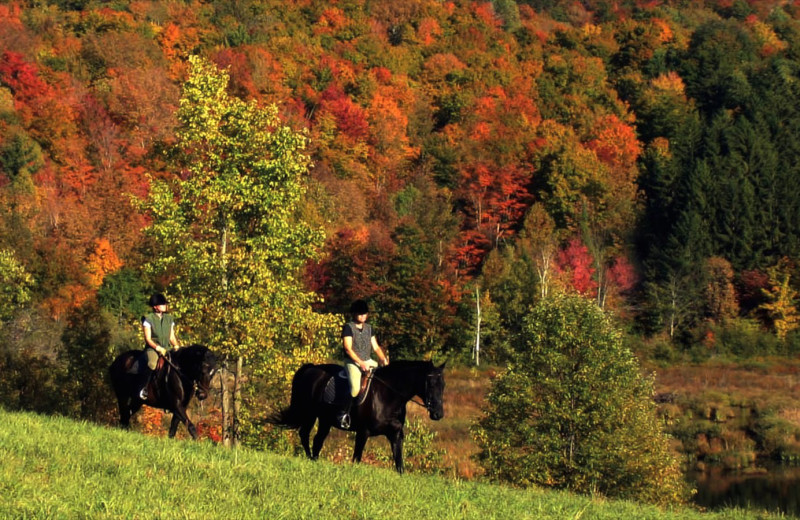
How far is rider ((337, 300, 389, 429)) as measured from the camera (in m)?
18.8

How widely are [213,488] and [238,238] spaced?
20.9 m

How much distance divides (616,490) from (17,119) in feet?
318

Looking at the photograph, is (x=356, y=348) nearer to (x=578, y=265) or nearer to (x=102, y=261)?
(x=102, y=261)

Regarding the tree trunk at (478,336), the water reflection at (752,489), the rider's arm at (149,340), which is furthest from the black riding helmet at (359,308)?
the tree trunk at (478,336)

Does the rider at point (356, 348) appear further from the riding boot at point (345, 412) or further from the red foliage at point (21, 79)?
the red foliage at point (21, 79)

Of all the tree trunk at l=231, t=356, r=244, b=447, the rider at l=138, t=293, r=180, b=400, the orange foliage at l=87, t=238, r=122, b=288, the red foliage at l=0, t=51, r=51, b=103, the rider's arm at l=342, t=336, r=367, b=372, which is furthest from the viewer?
the red foliage at l=0, t=51, r=51, b=103

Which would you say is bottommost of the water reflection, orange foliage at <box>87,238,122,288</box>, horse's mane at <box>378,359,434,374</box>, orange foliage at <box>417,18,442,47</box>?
the water reflection

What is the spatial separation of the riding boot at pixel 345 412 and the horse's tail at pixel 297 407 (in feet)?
5.23

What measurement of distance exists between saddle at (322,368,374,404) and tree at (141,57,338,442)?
1216 centimetres

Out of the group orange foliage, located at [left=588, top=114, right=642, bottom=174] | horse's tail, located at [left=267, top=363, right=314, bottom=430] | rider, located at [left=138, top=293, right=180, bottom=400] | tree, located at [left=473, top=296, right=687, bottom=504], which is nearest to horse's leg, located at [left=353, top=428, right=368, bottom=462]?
horse's tail, located at [left=267, top=363, right=314, bottom=430]

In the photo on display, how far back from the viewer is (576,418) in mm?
40750

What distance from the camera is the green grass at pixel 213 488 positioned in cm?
1196

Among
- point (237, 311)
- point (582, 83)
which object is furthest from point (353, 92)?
point (237, 311)

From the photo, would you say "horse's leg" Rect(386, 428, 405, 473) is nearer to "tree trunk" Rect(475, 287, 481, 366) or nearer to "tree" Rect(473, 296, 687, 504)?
"tree" Rect(473, 296, 687, 504)
